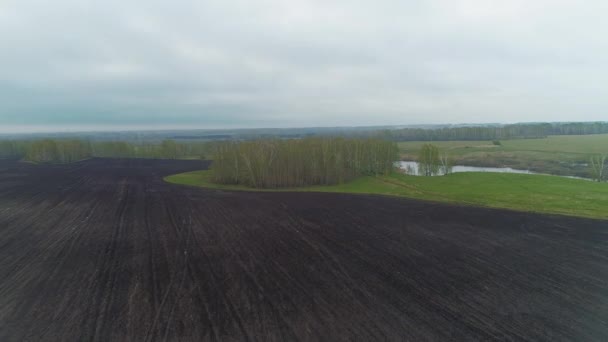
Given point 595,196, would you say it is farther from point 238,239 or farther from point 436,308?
point 238,239

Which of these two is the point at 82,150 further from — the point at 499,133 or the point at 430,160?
the point at 499,133

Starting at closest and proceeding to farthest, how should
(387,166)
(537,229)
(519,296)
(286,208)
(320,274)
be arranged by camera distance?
1. (519,296)
2. (320,274)
3. (537,229)
4. (286,208)
5. (387,166)

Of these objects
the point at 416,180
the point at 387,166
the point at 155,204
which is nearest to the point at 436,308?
the point at 155,204

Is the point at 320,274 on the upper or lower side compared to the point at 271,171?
lower

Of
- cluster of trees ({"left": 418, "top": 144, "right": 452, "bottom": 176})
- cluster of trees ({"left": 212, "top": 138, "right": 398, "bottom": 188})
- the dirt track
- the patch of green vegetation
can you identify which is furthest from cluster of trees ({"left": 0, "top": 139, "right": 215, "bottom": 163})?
cluster of trees ({"left": 418, "top": 144, "right": 452, "bottom": 176})

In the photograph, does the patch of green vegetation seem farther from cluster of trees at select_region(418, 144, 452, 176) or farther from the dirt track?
cluster of trees at select_region(418, 144, 452, 176)

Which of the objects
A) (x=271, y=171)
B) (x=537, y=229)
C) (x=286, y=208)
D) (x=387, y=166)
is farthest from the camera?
(x=387, y=166)

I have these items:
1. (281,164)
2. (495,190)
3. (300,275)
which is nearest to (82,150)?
(281,164)
